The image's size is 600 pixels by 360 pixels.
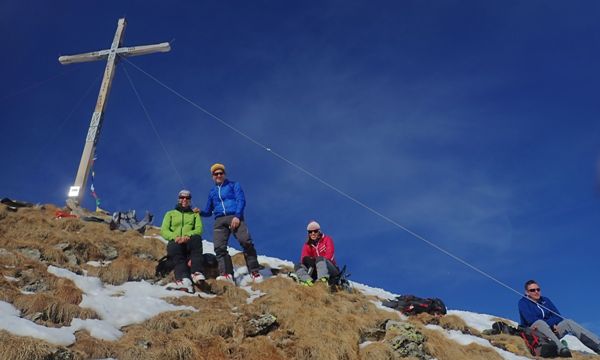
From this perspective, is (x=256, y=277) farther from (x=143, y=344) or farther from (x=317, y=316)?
(x=143, y=344)

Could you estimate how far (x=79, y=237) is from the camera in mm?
11305

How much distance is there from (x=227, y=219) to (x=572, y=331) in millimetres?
8337

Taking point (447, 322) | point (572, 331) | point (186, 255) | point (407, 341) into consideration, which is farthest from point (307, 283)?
point (572, 331)

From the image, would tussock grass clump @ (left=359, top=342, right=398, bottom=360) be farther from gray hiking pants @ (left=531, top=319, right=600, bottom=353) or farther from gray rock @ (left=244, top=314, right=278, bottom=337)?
gray hiking pants @ (left=531, top=319, right=600, bottom=353)

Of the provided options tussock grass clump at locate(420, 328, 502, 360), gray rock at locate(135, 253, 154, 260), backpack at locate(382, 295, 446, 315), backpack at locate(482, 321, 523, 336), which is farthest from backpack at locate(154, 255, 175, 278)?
backpack at locate(482, 321, 523, 336)

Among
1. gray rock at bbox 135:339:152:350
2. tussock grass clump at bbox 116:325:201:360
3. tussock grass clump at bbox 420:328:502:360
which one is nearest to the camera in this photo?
tussock grass clump at bbox 116:325:201:360

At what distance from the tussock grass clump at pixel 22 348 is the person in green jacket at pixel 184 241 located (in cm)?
402

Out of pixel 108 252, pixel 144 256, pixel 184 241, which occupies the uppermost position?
pixel 184 241

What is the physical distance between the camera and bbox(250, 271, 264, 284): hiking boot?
11.3 meters

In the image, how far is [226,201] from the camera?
12.2m

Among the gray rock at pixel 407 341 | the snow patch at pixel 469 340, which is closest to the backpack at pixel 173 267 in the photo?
the gray rock at pixel 407 341

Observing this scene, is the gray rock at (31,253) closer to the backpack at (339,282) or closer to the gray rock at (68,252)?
the gray rock at (68,252)

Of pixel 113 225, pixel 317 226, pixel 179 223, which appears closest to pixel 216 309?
pixel 179 223

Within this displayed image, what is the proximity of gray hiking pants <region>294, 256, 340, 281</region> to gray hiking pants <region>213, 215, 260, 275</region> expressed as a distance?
110 cm
